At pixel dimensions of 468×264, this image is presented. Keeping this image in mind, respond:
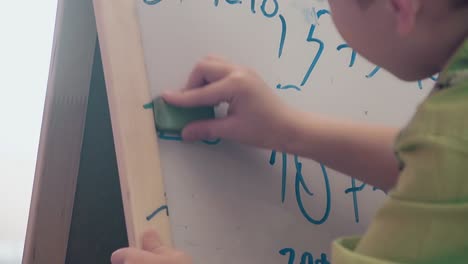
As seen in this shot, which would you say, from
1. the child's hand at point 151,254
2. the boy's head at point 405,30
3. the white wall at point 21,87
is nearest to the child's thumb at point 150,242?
the child's hand at point 151,254

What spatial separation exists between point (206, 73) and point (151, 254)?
0.17 metres

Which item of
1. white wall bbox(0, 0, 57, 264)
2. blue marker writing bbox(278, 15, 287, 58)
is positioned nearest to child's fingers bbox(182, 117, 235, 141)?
blue marker writing bbox(278, 15, 287, 58)

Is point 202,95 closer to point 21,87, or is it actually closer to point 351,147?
point 351,147

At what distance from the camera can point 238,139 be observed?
0.52 m

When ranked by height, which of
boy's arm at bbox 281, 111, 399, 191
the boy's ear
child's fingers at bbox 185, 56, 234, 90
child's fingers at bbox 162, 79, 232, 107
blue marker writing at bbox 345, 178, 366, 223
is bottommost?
blue marker writing at bbox 345, 178, 366, 223

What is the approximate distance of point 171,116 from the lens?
49 cm

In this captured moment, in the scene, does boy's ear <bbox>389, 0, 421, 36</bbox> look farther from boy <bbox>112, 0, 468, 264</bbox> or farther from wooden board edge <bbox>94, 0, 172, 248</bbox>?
wooden board edge <bbox>94, 0, 172, 248</bbox>

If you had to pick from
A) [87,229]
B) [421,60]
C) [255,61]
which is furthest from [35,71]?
[421,60]

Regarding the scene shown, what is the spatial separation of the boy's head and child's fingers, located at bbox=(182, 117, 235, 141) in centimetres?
14

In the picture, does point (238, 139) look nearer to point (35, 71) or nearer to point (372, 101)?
point (372, 101)

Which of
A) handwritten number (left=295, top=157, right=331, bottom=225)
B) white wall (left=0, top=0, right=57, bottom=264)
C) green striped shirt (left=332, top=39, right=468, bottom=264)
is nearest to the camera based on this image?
green striped shirt (left=332, top=39, right=468, bottom=264)

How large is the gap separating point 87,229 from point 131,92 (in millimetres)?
258

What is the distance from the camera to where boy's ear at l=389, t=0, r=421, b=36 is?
1.23 feet

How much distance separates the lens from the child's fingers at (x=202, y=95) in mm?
495
